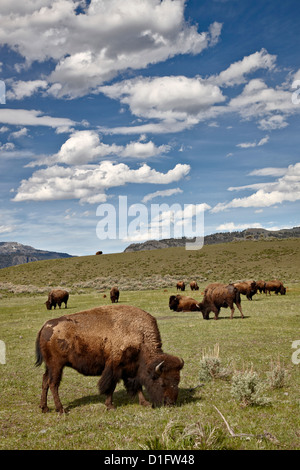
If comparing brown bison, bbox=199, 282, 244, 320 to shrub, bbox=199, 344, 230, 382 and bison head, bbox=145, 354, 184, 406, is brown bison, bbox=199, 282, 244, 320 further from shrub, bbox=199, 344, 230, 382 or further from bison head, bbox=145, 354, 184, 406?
bison head, bbox=145, 354, 184, 406

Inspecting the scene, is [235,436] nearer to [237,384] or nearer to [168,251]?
[237,384]

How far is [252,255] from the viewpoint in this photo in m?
88.4

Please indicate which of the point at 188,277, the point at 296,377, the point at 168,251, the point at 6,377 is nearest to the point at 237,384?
the point at 296,377

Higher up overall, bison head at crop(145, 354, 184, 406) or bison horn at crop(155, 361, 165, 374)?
bison horn at crop(155, 361, 165, 374)

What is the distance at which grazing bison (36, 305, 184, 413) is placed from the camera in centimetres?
840

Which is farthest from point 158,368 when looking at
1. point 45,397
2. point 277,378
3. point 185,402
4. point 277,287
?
point 277,287

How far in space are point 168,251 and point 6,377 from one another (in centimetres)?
9512

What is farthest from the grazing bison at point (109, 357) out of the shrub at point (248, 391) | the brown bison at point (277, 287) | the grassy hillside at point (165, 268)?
the grassy hillside at point (165, 268)

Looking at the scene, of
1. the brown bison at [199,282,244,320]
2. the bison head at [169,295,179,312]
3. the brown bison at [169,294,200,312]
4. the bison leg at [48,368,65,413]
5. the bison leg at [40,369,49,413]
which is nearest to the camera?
the bison leg at [48,368,65,413]

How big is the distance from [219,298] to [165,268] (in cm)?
6356

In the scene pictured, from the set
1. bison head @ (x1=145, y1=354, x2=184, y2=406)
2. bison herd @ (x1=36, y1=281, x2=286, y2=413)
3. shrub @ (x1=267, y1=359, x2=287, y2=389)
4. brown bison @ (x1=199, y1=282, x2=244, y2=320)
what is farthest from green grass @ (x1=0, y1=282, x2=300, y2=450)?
brown bison @ (x1=199, y1=282, x2=244, y2=320)

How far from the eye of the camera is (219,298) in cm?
2325
